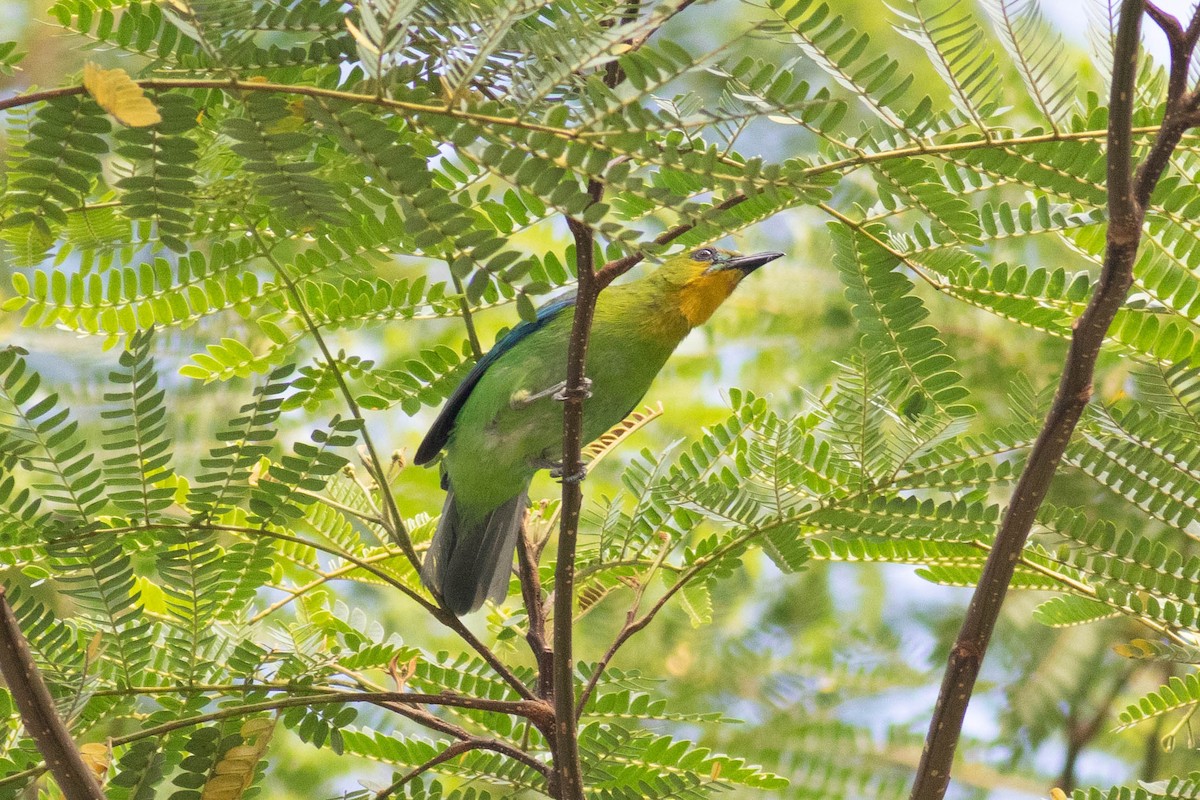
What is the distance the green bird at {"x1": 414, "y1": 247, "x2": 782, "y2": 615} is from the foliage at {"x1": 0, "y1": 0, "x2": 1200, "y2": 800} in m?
0.40

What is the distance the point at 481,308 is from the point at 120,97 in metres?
1.39

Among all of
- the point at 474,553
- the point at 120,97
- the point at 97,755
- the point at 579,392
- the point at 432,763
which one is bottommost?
the point at 97,755

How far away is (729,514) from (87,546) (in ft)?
4.34

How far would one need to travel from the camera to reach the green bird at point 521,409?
11.8 feet

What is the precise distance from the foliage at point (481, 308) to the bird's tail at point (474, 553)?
1.00ft

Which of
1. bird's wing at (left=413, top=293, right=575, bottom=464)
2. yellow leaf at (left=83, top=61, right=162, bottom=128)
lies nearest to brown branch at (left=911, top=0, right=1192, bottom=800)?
yellow leaf at (left=83, top=61, right=162, bottom=128)

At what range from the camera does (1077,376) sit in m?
1.92

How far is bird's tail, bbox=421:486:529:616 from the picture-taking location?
3529 millimetres

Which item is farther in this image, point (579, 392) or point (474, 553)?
point (474, 553)

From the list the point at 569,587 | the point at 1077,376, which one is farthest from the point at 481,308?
the point at 1077,376

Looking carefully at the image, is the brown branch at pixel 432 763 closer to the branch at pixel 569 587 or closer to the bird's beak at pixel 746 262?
the branch at pixel 569 587

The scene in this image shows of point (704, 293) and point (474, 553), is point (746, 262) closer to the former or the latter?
point (704, 293)

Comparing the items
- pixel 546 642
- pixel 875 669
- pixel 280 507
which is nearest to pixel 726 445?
pixel 546 642

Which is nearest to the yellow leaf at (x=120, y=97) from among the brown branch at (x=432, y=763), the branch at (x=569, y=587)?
the branch at (x=569, y=587)
